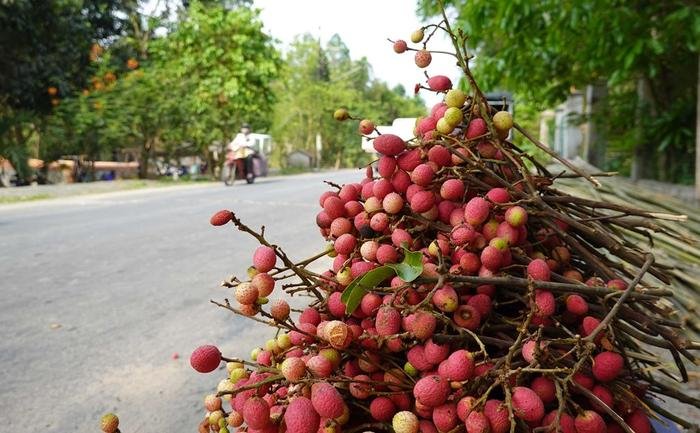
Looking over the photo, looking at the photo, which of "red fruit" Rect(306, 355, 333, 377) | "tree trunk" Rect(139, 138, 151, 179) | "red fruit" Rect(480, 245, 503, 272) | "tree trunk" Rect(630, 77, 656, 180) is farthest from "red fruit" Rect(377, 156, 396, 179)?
"tree trunk" Rect(139, 138, 151, 179)

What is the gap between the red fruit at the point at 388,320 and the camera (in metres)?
0.80

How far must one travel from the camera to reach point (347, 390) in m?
0.86

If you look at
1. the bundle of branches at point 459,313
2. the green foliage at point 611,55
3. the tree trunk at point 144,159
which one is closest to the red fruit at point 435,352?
the bundle of branches at point 459,313

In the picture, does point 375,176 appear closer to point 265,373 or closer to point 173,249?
point 265,373

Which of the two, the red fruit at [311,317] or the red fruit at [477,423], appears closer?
the red fruit at [477,423]

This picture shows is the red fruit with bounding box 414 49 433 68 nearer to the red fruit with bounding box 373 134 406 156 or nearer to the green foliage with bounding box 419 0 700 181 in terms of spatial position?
the red fruit with bounding box 373 134 406 156

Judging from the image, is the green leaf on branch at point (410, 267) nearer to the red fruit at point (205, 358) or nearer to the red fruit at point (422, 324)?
the red fruit at point (422, 324)

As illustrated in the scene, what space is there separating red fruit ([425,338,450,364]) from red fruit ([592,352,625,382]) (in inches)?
7.9

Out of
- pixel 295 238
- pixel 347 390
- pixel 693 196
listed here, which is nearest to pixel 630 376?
pixel 347 390

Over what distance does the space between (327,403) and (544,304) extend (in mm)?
324

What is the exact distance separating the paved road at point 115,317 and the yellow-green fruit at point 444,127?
160 cm

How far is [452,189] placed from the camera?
35.6 inches

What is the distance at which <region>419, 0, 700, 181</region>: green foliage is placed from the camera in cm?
396

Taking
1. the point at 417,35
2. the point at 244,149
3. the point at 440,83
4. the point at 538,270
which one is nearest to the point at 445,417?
the point at 538,270
